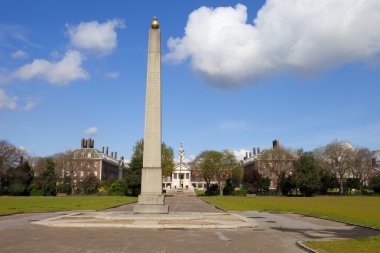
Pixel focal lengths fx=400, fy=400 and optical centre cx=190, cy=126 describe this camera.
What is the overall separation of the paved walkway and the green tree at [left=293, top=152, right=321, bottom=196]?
2475 inches

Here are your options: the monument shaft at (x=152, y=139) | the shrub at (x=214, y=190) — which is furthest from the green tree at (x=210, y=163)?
the monument shaft at (x=152, y=139)

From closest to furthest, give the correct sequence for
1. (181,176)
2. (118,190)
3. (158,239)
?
(158,239) < (118,190) < (181,176)

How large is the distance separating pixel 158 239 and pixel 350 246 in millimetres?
6611

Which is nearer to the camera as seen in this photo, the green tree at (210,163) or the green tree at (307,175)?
the green tree at (307,175)

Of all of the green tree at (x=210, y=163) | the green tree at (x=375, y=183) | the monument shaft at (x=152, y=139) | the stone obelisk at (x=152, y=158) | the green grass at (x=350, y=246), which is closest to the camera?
the green grass at (x=350, y=246)

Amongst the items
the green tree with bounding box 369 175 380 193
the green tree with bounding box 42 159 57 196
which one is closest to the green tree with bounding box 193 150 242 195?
the green tree with bounding box 369 175 380 193

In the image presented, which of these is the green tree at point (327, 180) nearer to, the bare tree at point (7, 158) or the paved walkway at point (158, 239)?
the bare tree at point (7, 158)

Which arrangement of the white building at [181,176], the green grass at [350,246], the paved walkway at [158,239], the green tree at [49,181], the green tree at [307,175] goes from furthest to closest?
the white building at [181,176]
the green tree at [307,175]
the green tree at [49,181]
the paved walkway at [158,239]
the green grass at [350,246]

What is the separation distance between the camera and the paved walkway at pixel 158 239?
502 inches

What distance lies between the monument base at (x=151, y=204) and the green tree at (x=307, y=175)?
59.9 meters

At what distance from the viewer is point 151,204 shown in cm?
2545

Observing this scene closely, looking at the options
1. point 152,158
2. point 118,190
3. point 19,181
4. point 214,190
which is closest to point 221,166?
point 214,190

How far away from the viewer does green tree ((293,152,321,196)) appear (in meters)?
80.1

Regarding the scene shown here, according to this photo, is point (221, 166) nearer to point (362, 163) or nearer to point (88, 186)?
point (88, 186)
